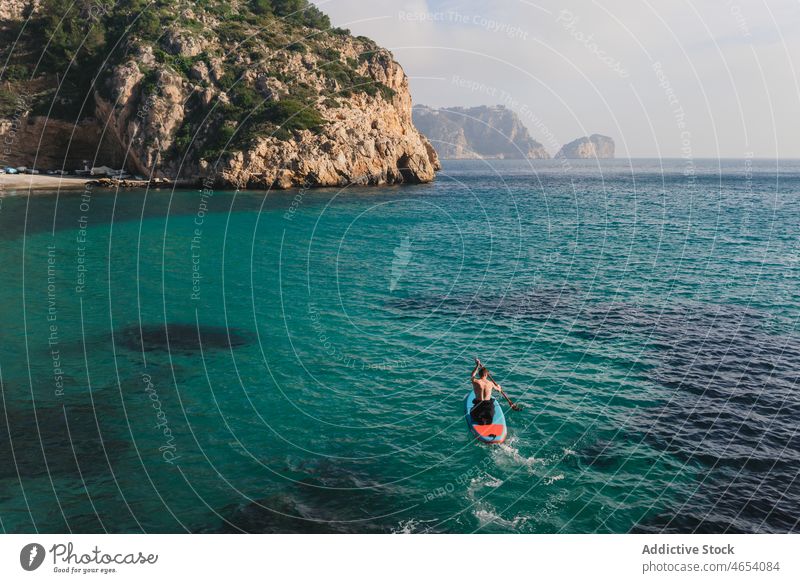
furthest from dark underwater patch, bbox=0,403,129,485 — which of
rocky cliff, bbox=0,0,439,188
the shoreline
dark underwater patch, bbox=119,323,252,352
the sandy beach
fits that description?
rocky cliff, bbox=0,0,439,188

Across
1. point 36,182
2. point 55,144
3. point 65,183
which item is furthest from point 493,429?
point 55,144

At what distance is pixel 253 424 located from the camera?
843 inches

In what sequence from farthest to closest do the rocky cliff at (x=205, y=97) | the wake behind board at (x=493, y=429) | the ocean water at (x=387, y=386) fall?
the rocky cliff at (x=205, y=97) < the wake behind board at (x=493, y=429) < the ocean water at (x=387, y=386)

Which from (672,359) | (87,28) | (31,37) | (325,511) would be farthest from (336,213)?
(31,37)

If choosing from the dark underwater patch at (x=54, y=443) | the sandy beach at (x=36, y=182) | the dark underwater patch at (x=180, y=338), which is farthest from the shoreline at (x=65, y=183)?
the dark underwater patch at (x=54, y=443)

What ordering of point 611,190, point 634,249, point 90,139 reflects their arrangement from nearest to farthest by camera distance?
1. point 634,249
2. point 90,139
3. point 611,190

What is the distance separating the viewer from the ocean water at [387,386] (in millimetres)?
16672

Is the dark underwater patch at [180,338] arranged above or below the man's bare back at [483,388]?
below

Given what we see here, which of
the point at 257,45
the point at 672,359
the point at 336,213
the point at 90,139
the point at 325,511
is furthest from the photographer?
the point at 257,45

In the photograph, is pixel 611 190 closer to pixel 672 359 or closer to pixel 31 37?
pixel 672 359

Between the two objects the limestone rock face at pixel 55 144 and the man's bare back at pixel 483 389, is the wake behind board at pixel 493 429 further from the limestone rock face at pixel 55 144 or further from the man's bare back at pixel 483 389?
the limestone rock face at pixel 55 144

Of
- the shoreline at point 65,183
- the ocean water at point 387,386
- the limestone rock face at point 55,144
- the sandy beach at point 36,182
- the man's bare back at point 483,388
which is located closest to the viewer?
the ocean water at point 387,386

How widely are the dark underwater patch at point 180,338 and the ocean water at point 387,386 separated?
173 mm
